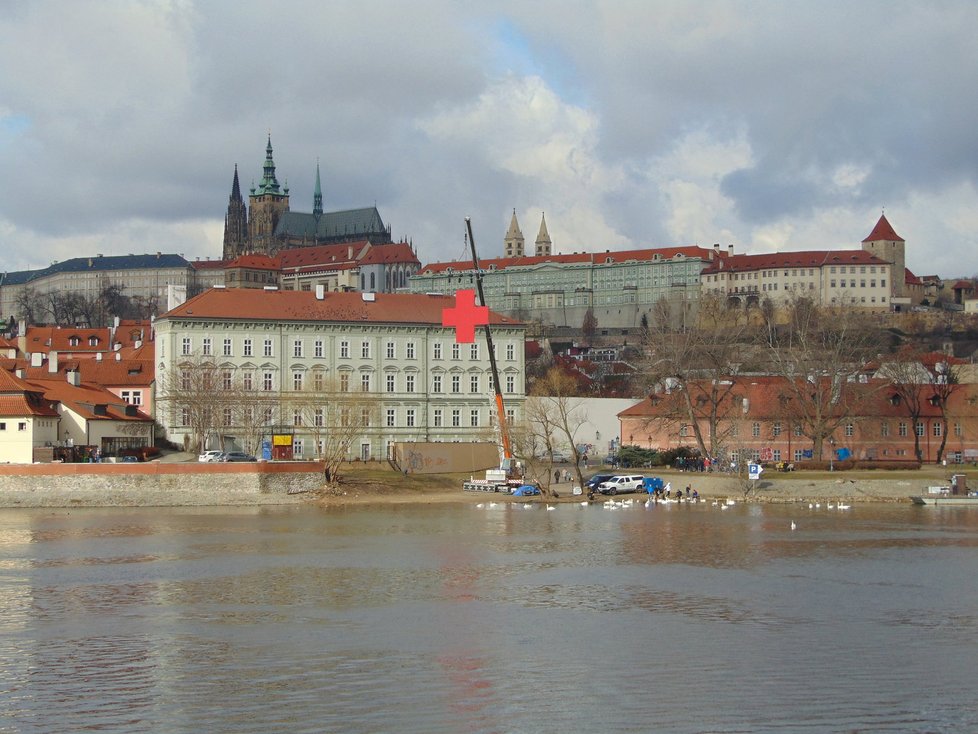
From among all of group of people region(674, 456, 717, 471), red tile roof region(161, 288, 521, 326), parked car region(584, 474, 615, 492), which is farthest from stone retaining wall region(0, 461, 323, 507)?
group of people region(674, 456, 717, 471)

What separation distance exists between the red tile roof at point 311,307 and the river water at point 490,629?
2915cm

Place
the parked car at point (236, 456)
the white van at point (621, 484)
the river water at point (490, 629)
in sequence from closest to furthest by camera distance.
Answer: the river water at point (490, 629) < the white van at point (621, 484) < the parked car at point (236, 456)

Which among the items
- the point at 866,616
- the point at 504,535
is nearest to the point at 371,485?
the point at 504,535

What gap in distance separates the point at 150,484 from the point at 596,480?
20.4m

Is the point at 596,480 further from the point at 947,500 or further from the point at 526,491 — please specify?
the point at 947,500

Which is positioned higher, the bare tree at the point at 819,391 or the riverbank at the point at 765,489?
the bare tree at the point at 819,391

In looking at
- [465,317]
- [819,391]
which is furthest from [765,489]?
[465,317]

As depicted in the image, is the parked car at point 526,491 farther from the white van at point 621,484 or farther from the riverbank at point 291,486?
the white van at point 621,484

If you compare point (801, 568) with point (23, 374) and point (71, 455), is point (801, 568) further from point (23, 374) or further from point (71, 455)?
point (23, 374)

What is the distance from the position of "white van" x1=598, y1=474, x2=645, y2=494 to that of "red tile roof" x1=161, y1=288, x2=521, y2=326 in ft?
66.6

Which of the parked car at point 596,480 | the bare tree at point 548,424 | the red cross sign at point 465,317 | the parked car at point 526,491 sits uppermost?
the red cross sign at point 465,317

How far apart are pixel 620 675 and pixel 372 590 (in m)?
11.4

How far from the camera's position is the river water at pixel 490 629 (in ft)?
71.1

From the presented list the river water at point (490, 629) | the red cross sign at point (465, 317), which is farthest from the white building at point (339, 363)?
the river water at point (490, 629)
